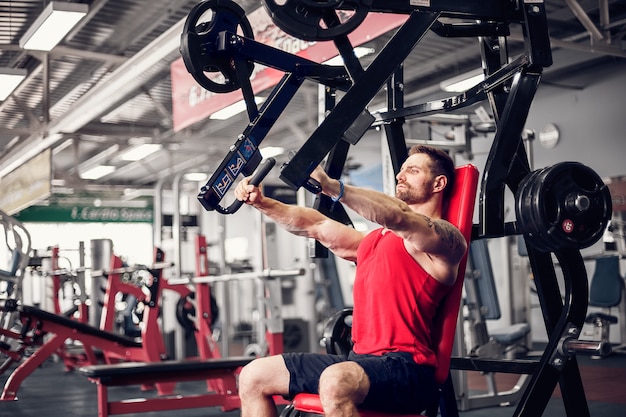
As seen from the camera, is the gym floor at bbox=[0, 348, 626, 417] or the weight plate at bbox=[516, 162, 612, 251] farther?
the gym floor at bbox=[0, 348, 626, 417]

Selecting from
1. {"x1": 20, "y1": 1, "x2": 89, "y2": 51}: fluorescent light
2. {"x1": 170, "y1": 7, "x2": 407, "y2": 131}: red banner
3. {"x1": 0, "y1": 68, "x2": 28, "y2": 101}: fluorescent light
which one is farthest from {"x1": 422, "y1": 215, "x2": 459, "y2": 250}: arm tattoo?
{"x1": 0, "y1": 68, "x2": 28, "y2": 101}: fluorescent light

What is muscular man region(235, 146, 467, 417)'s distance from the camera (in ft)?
6.02

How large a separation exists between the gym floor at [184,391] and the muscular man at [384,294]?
83.8 inches

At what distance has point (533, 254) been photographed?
2020 millimetres

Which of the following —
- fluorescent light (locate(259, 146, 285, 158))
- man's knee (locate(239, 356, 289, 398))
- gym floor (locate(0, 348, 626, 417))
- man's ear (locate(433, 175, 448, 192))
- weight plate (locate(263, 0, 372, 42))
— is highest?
fluorescent light (locate(259, 146, 285, 158))

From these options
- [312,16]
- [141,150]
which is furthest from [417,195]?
[141,150]

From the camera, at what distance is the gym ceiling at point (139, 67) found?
652 centimetres

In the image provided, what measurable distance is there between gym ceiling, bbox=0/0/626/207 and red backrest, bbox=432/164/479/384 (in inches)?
155

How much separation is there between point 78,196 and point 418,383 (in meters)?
15.8

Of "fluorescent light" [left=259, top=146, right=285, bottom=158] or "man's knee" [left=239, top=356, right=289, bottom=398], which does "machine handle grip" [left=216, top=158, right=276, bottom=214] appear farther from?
"fluorescent light" [left=259, top=146, right=285, bottom=158]

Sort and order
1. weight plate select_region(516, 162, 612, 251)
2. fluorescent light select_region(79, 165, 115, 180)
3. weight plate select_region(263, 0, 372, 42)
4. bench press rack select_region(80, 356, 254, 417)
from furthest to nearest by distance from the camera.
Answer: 1. fluorescent light select_region(79, 165, 115, 180)
2. bench press rack select_region(80, 356, 254, 417)
3. weight plate select_region(516, 162, 612, 251)
4. weight plate select_region(263, 0, 372, 42)

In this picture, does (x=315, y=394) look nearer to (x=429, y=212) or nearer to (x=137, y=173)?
(x=429, y=212)

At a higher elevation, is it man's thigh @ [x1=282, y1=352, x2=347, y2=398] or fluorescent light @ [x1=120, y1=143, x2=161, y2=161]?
fluorescent light @ [x1=120, y1=143, x2=161, y2=161]

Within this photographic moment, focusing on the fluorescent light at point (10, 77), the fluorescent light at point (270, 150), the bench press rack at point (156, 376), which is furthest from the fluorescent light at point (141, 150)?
the bench press rack at point (156, 376)
